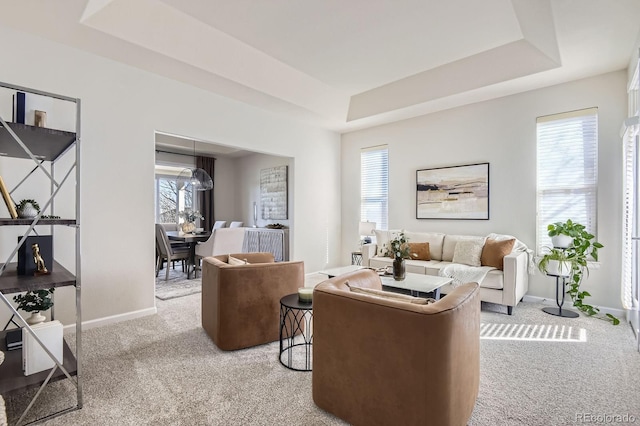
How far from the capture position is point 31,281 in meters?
1.92

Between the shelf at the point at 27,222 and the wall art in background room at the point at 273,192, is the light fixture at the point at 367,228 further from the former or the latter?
the shelf at the point at 27,222

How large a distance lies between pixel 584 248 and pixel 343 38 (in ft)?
11.6

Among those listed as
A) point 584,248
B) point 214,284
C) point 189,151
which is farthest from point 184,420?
point 189,151

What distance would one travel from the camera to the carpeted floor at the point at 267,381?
1.90 meters

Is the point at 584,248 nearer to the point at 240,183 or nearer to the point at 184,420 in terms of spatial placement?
the point at 184,420

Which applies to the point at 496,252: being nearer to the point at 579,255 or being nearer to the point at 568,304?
the point at 579,255

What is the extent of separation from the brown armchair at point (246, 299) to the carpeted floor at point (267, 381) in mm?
110

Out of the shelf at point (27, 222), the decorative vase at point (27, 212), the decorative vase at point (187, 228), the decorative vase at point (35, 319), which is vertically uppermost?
the decorative vase at point (27, 212)

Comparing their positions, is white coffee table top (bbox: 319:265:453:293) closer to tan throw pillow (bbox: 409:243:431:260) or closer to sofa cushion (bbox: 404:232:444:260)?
tan throw pillow (bbox: 409:243:431:260)

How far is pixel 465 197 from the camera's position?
4957 millimetres

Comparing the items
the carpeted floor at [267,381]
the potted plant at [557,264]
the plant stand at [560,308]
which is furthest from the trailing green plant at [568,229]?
the carpeted floor at [267,381]

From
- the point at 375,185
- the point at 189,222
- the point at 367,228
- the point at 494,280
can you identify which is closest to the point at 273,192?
the point at 189,222

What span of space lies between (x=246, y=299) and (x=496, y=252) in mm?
3063

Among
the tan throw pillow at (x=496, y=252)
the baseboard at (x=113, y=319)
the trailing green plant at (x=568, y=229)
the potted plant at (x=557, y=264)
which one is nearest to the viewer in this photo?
the baseboard at (x=113, y=319)
